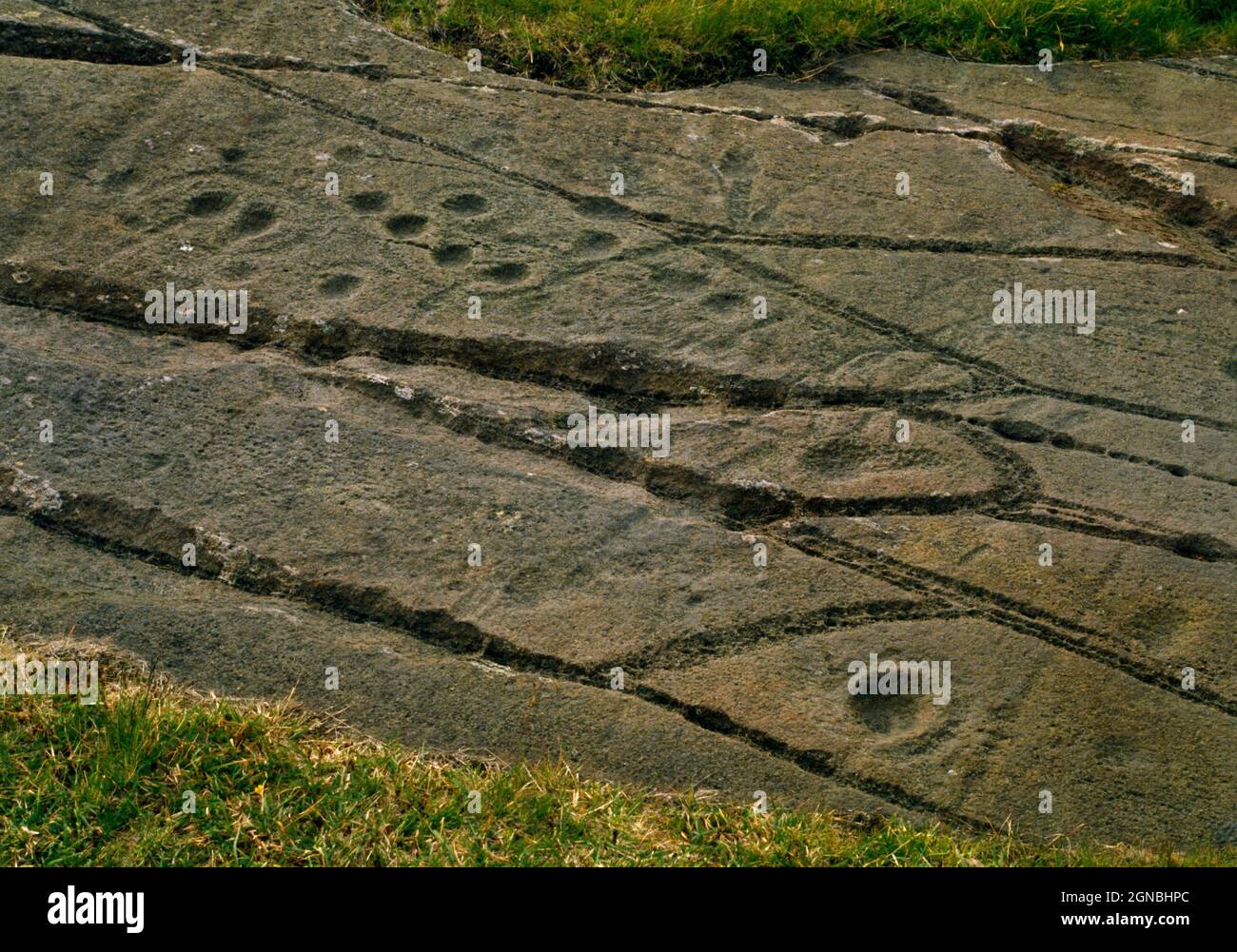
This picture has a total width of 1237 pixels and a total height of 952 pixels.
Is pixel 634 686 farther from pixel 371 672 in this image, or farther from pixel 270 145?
pixel 270 145

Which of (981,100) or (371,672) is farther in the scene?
(981,100)

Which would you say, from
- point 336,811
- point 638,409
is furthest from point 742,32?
point 336,811

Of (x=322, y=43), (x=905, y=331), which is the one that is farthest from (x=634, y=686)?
(x=322, y=43)

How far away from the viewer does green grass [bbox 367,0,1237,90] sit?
4.93 metres

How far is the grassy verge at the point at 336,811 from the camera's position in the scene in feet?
8.34

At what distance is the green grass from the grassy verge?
2832mm

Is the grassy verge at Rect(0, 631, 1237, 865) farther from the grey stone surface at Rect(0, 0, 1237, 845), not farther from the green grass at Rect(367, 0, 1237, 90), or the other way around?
the green grass at Rect(367, 0, 1237, 90)

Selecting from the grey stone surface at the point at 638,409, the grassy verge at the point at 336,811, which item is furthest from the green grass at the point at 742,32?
the grassy verge at the point at 336,811

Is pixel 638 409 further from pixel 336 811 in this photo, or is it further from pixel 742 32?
pixel 742 32

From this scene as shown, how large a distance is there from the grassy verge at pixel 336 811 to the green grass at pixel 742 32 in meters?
2.83

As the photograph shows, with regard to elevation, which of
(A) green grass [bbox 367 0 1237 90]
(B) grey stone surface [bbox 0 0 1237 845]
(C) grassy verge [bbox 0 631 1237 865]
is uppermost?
(A) green grass [bbox 367 0 1237 90]

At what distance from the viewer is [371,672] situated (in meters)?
2.91

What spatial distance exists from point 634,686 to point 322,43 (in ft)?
9.19

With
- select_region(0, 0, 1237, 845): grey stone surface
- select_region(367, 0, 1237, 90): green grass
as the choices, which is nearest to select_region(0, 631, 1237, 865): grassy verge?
select_region(0, 0, 1237, 845): grey stone surface
